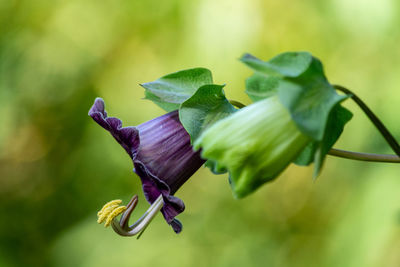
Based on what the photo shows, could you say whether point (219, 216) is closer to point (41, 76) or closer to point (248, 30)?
point (248, 30)

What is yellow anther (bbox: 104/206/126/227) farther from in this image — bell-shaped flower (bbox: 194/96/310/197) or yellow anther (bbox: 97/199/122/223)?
bell-shaped flower (bbox: 194/96/310/197)

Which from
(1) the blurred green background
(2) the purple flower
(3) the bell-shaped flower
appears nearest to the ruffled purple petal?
(2) the purple flower

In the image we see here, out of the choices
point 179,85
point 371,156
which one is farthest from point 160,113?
point 371,156

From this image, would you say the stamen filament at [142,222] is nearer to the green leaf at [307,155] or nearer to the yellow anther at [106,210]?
the yellow anther at [106,210]

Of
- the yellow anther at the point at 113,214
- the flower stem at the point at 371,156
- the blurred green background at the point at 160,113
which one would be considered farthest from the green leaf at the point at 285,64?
the blurred green background at the point at 160,113

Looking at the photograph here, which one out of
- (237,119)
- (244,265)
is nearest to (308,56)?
(237,119)

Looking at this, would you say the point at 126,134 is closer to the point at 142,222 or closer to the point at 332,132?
the point at 142,222
